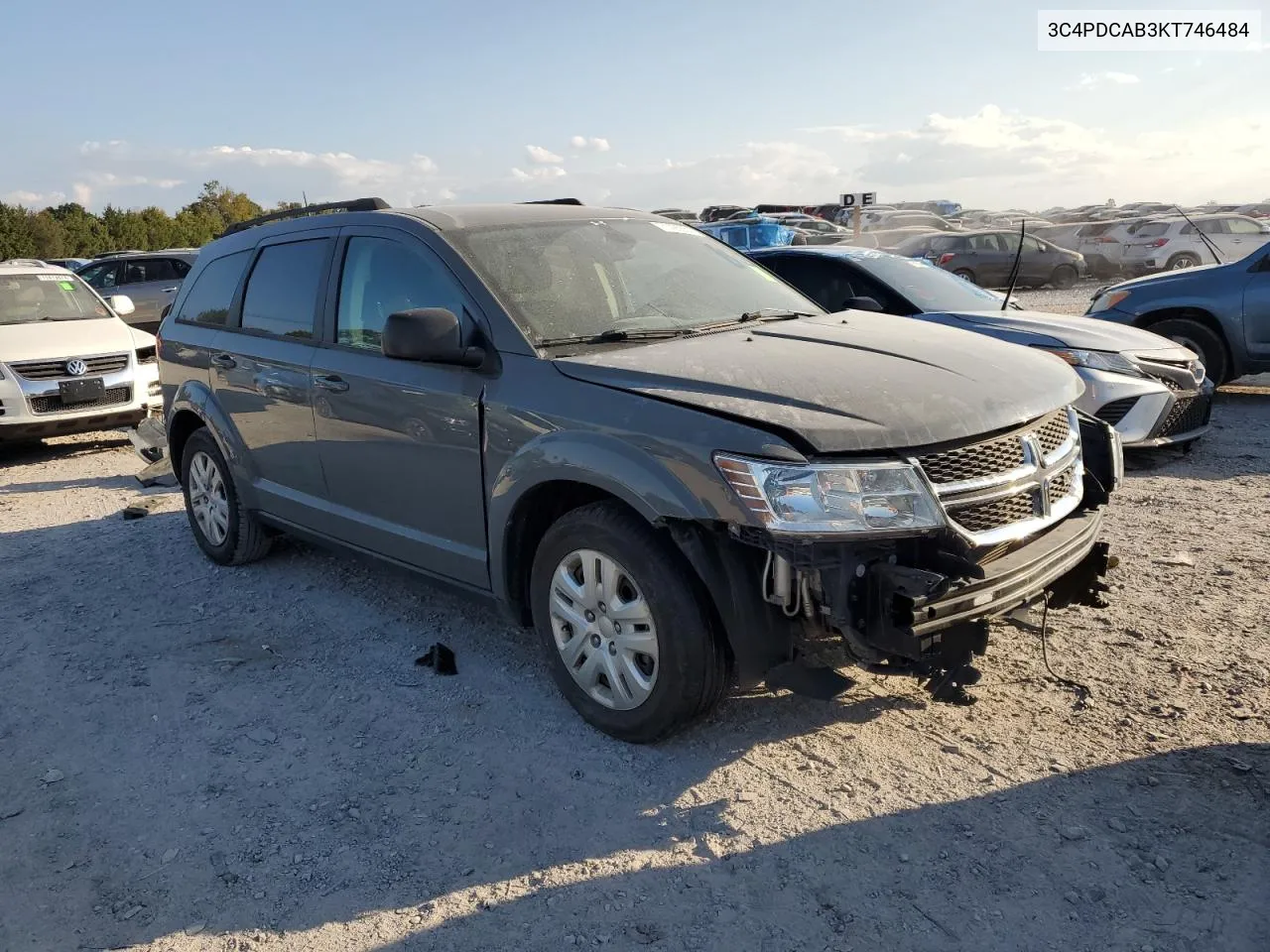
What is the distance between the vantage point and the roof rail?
4824 mm

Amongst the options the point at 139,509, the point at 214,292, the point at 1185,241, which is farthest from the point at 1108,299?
the point at 1185,241

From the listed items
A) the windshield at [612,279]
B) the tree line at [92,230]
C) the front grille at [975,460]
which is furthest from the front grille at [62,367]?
the tree line at [92,230]

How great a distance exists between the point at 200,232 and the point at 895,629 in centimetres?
5116

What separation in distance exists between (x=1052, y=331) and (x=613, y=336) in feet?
13.9

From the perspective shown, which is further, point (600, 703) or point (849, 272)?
point (849, 272)

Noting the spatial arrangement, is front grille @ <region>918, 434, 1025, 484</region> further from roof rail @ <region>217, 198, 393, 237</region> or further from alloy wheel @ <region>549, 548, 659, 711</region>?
roof rail @ <region>217, 198, 393, 237</region>

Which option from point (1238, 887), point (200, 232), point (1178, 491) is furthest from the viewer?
point (200, 232)

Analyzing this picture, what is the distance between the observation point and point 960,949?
8.28ft

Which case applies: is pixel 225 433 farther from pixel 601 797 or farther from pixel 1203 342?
pixel 1203 342

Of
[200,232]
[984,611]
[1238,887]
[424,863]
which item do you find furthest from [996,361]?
[200,232]

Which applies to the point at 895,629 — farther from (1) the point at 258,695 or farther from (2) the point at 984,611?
(1) the point at 258,695

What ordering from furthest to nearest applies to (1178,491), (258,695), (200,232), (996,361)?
(200,232), (1178,491), (258,695), (996,361)

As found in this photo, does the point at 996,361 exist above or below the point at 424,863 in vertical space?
above

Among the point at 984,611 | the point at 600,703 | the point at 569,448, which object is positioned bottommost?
the point at 600,703
